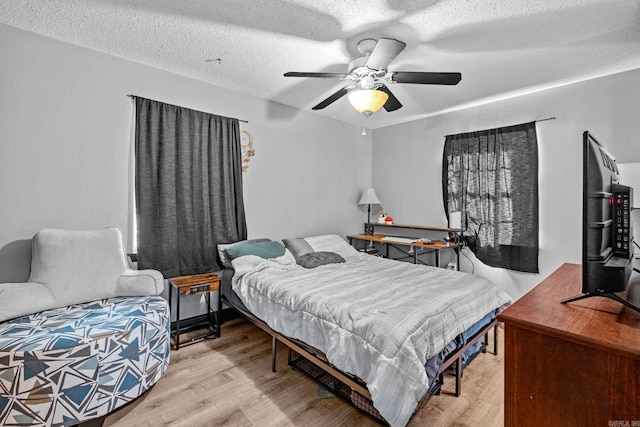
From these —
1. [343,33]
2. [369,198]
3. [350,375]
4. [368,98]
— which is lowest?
[350,375]

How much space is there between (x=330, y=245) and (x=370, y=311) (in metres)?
1.94

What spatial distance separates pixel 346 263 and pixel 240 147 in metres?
1.78

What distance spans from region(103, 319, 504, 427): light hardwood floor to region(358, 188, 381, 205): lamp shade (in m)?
2.55

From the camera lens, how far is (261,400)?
6.56 ft

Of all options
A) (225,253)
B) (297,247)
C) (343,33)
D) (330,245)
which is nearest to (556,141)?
(343,33)

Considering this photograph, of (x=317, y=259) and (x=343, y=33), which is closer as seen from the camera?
(x=343, y=33)

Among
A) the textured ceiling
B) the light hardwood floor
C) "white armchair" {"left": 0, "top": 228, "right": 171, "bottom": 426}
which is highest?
the textured ceiling

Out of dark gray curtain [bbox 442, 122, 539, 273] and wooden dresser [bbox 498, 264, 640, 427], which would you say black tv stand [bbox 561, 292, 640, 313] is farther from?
dark gray curtain [bbox 442, 122, 539, 273]

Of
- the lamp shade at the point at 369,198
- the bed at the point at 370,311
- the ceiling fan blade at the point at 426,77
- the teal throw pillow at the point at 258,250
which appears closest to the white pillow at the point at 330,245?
the bed at the point at 370,311

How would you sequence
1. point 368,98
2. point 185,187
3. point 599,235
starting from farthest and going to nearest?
1. point 185,187
2. point 368,98
3. point 599,235

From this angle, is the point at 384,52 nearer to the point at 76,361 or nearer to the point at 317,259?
the point at 317,259

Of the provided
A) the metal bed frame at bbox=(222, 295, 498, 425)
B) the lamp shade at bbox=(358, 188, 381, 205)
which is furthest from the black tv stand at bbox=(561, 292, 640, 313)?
the lamp shade at bbox=(358, 188, 381, 205)

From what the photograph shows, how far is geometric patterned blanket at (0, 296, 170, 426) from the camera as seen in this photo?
1550 millimetres

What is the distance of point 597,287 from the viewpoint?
3.48ft
